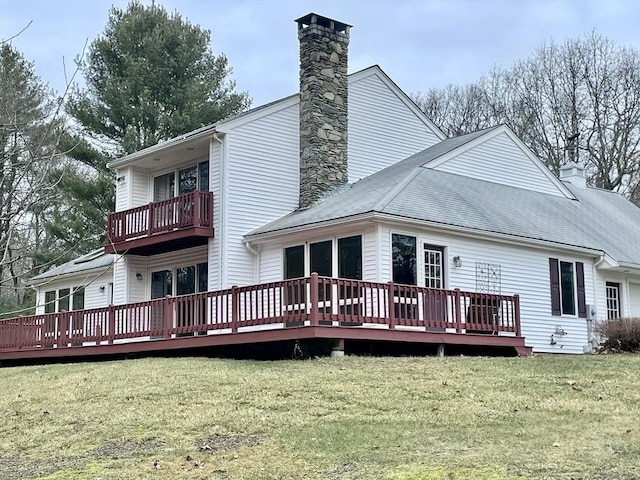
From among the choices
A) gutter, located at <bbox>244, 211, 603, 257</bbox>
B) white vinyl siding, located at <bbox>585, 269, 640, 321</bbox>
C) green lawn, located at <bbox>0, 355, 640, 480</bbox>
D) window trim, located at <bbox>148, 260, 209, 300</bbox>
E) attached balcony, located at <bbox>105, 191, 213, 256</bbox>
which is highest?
attached balcony, located at <bbox>105, 191, 213, 256</bbox>

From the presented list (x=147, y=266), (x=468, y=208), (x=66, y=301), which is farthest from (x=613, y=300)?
(x=66, y=301)

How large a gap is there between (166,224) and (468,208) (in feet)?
24.3

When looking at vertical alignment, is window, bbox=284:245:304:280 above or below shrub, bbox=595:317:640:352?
above

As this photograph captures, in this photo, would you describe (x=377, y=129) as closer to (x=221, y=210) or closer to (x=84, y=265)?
(x=221, y=210)

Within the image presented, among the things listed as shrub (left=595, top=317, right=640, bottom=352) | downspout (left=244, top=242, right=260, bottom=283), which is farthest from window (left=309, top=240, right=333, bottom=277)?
shrub (left=595, top=317, right=640, bottom=352)

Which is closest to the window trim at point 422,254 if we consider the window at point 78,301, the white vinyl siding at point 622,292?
the white vinyl siding at point 622,292

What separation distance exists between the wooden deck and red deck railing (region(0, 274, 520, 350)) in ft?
0.07

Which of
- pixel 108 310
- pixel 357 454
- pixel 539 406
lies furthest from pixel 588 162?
pixel 357 454

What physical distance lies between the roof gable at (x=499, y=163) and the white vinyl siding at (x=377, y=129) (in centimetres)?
188

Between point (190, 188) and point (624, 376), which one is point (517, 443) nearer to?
point (624, 376)

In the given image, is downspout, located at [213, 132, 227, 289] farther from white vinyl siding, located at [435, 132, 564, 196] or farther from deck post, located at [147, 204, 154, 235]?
white vinyl siding, located at [435, 132, 564, 196]

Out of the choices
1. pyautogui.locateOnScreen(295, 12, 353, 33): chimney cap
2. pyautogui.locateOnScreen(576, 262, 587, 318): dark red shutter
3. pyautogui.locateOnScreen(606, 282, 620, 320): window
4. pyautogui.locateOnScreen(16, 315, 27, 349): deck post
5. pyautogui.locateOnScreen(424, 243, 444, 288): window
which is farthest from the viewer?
pyautogui.locateOnScreen(606, 282, 620, 320): window

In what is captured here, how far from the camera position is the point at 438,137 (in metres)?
26.1

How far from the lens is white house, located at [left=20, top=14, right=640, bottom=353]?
769 inches
